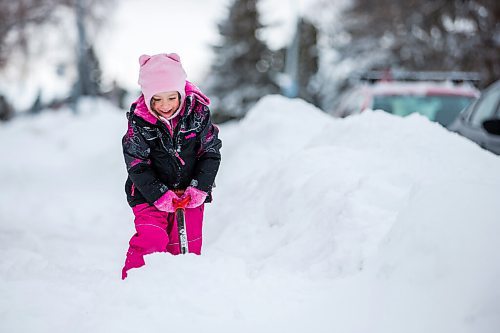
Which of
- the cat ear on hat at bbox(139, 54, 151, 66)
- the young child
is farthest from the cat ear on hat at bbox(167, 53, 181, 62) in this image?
the cat ear on hat at bbox(139, 54, 151, 66)

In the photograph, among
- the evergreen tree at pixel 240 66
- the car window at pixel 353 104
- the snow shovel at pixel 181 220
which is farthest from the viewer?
the evergreen tree at pixel 240 66

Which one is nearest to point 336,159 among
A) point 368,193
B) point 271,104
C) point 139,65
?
point 368,193

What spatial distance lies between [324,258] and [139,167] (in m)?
1.28

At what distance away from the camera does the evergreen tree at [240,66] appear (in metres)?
23.6

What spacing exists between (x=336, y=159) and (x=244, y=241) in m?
0.98

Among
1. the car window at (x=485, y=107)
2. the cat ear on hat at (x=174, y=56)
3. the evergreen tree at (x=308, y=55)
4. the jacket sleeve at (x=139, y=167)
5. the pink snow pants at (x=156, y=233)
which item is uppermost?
the cat ear on hat at (x=174, y=56)

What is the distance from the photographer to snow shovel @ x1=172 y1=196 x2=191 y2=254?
10.7ft

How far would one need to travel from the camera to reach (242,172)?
20.1 ft

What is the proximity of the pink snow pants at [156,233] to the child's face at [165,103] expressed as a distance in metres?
0.66

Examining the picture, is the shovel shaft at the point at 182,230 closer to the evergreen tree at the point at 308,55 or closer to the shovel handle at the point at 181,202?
the shovel handle at the point at 181,202

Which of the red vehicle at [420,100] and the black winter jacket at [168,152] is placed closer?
the black winter jacket at [168,152]

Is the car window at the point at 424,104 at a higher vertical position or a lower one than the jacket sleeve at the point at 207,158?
lower

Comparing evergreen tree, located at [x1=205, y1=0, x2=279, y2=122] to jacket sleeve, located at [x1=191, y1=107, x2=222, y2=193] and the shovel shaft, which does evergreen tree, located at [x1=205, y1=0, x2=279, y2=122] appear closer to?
jacket sleeve, located at [x1=191, y1=107, x2=222, y2=193]

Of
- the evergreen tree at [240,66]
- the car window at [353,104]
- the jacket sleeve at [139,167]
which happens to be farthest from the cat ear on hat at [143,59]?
the evergreen tree at [240,66]
